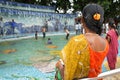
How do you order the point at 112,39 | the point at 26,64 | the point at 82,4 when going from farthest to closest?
the point at 82,4, the point at 26,64, the point at 112,39

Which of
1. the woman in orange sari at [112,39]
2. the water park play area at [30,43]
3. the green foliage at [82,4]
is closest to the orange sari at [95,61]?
the water park play area at [30,43]

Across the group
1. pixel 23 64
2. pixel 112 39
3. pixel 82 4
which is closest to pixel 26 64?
pixel 23 64

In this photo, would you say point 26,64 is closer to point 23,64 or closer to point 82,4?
point 23,64

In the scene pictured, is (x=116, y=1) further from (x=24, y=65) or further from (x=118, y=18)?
(x=24, y=65)

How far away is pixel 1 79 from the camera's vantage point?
6.08m

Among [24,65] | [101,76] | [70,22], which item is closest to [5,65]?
[24,65]

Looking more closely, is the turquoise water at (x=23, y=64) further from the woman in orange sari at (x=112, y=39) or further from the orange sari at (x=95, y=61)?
the orange sari at (x=95, y=61)

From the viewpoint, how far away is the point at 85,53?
156cm

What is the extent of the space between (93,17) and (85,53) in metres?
0.29

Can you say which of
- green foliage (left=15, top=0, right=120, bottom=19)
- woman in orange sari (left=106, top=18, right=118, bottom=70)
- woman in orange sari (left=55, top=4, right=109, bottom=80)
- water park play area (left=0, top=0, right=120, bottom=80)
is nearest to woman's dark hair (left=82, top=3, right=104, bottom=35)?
woman in orange sari (left=55, top=4, right=109, bottom=80)

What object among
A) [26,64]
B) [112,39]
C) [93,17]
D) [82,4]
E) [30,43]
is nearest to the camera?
[93,17]

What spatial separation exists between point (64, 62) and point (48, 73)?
16.2ft

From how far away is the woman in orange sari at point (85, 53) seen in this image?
61.5 inches

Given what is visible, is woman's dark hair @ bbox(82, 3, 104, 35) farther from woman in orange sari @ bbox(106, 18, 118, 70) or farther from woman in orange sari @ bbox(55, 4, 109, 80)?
woman in orange sari @ bbox(106, 18, 118, 70)
